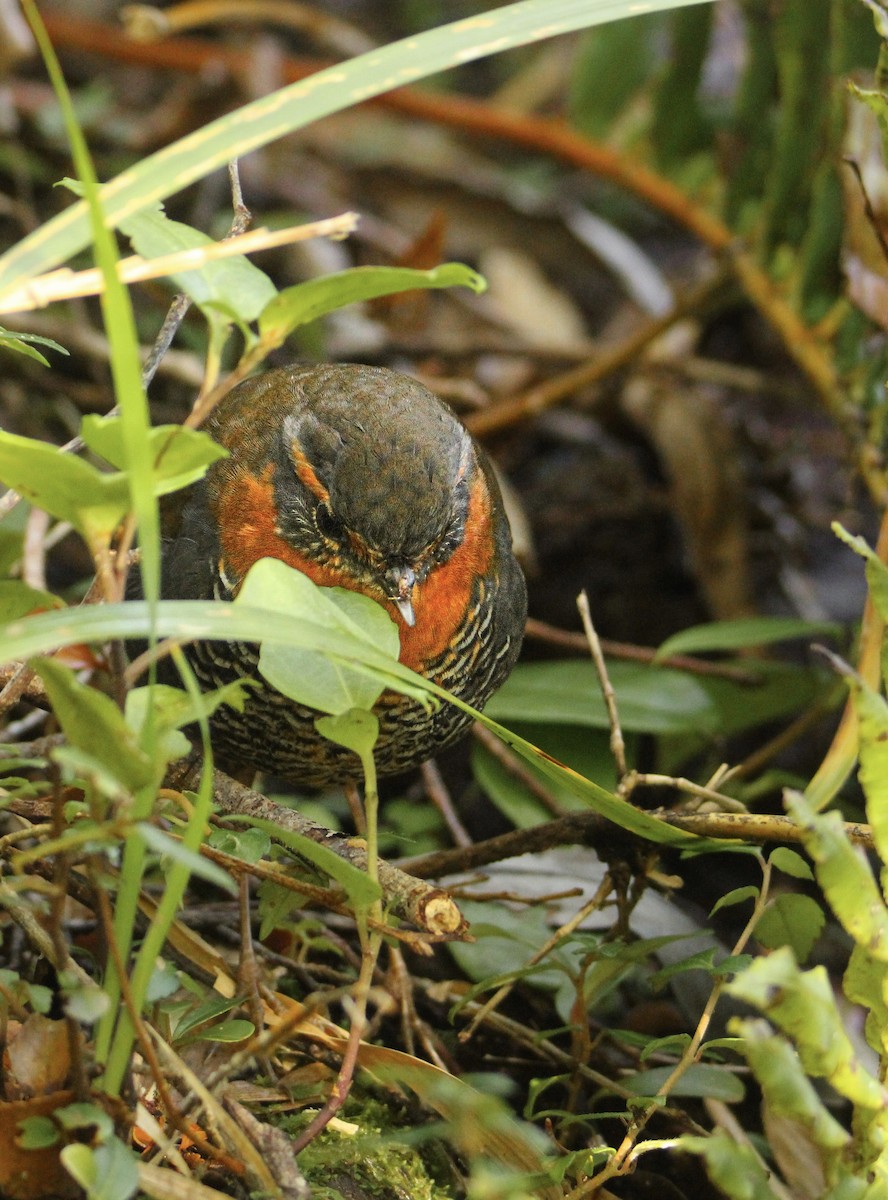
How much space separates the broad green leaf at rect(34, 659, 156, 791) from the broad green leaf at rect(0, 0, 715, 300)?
0.41 metres

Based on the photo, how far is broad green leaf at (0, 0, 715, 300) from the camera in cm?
133

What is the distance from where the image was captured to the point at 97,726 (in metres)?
1.27

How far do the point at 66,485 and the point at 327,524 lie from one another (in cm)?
107

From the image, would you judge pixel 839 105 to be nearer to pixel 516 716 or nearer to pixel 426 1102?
pixel 516 716

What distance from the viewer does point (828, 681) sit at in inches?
143

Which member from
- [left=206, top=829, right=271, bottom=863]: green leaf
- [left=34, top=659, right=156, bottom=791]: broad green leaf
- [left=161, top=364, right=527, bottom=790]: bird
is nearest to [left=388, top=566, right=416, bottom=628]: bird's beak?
[left=161, top=364, right=527, bottom=790]: bird

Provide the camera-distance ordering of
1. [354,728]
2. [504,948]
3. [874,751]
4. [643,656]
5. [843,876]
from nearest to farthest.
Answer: [843,876]
[874,751]
[354,728]
[504,948]
[643,656]

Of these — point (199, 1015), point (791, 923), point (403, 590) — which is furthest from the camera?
point (403, 590)

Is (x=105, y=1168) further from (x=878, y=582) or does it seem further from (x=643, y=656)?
(x=643, y=656)

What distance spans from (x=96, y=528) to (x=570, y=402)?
3691mm

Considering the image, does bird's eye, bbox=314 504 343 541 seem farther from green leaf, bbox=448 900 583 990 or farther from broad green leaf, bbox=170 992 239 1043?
broad green leaf, bbox=170 992 239 1043

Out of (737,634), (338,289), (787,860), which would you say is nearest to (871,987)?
(787,860)

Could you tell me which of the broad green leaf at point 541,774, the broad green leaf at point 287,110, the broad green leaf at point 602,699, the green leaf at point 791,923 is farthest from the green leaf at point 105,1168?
the broad green leaf at point 602,699

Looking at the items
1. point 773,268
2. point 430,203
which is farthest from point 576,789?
point 430,203
